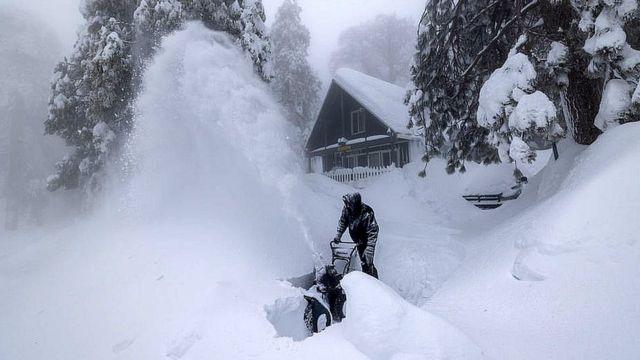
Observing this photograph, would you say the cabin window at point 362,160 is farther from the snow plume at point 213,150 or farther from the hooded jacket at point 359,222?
the hooded jacket at point 359,222

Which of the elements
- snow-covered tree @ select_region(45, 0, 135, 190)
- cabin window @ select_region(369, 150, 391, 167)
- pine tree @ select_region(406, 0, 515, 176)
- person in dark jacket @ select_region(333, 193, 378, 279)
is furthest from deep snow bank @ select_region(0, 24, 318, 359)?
cabin window @ select_region(369, 150, 391, 167)

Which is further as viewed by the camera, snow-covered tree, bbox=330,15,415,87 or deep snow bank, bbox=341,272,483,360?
snow-covered tree, bbox=330,15,415,87

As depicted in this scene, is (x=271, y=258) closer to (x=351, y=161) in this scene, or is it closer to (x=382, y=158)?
(x=382, y=158)

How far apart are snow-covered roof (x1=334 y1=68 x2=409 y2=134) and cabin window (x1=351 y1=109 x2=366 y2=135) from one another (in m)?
1.37

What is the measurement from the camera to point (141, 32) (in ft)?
35.3

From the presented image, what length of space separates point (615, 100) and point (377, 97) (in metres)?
17.6

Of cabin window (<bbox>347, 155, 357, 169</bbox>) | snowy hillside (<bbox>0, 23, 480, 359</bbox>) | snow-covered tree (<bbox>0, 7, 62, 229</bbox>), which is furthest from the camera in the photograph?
snow-covered tree (<bbox>0, 7, 62, 229</bbox>)

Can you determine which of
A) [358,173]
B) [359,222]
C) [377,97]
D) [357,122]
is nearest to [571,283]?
[359,222]

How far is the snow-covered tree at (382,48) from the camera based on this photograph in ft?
148

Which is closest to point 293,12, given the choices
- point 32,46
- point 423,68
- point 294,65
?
point 294,65

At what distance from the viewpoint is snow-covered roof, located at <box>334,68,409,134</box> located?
64.6 ft

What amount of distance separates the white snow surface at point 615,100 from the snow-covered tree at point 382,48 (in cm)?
4140

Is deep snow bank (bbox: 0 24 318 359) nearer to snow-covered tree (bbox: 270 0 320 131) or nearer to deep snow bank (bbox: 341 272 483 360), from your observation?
deep snow bank (bbox: 341 272 483 360)

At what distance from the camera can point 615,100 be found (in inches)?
192
